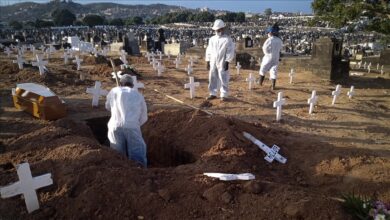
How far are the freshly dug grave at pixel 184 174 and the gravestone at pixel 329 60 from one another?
7.58m

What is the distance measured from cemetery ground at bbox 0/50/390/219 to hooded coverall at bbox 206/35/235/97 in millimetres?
494

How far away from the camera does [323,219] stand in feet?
11.8

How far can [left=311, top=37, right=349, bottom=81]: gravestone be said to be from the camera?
13.3 meters

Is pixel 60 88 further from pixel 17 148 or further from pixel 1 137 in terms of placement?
pixel 17 148

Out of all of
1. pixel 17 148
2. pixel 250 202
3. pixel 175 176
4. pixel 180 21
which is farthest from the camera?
pixel 180 21

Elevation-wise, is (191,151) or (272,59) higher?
(272,59)

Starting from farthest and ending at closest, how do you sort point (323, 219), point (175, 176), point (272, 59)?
point (272, 59) < point (175, 176) < point (323, 219)

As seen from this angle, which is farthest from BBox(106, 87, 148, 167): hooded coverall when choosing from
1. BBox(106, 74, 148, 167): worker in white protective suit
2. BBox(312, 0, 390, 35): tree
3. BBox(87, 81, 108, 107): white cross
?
BBox(312, 0, 390, 35): tree

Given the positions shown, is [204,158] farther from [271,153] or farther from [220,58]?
[220,58]

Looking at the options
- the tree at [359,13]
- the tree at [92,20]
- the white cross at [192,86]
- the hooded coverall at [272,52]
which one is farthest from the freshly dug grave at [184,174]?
the tree at [92,20]

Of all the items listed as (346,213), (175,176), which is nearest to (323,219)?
(346,213)

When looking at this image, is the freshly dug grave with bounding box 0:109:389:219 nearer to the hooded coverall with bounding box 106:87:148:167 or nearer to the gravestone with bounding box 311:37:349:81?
the hooded coverall with bounding box 106:87:148:167

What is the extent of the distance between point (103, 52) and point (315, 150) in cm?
1380

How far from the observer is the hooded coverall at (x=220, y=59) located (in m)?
8.83
